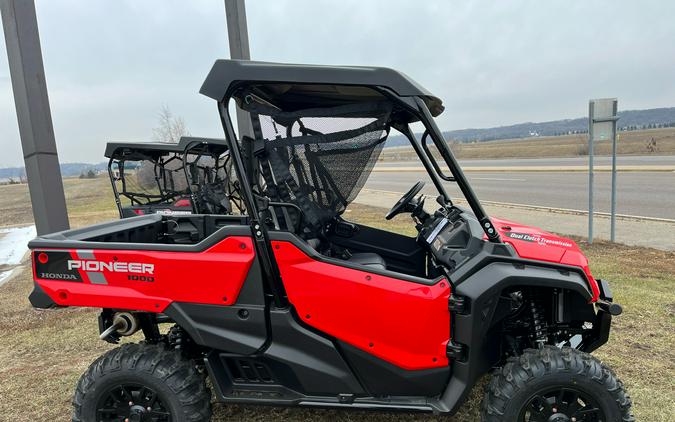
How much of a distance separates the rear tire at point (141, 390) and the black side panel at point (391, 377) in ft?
2.92

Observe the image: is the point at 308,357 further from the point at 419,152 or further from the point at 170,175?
the point at 170,175

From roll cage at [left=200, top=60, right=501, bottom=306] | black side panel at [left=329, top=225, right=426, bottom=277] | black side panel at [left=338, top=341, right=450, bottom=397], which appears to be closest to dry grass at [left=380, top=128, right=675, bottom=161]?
black side panel at [left=329, top=225, right=426, bottom=277]

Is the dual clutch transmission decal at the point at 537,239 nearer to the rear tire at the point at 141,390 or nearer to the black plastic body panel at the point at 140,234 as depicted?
the black plastic body panel at the point at 140,234

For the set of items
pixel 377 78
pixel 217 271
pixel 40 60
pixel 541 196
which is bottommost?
pixel 541 196

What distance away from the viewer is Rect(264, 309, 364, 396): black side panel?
2348mm

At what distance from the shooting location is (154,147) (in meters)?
8.88

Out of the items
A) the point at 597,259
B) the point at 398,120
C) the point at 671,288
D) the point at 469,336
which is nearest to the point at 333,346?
the point at 469,336

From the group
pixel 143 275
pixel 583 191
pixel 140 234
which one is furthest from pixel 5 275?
pixel 583 191

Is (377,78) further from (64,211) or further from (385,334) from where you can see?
(64,211)

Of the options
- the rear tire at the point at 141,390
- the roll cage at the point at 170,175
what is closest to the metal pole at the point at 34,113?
the roll cage at the point at 170,175

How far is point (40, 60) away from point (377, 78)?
16.8 ft

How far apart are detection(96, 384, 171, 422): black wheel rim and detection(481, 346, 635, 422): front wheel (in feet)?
5.85

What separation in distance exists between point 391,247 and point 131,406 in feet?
6.61

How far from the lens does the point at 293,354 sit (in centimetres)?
237
